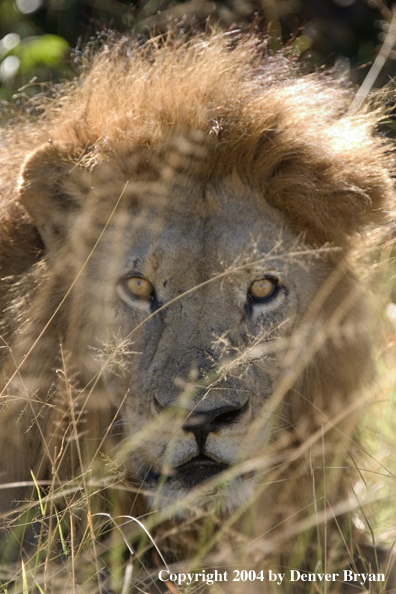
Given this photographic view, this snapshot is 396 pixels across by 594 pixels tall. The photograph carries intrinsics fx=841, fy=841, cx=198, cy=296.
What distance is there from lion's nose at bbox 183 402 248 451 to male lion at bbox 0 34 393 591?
0.59 feet

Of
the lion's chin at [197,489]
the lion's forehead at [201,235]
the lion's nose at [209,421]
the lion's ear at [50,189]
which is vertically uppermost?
the lion's ear at [50,189]

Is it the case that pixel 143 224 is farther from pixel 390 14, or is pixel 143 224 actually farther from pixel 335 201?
pixel 390 14

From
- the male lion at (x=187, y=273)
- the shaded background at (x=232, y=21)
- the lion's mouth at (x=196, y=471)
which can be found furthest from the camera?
the shaded background at (x=232, y=21)

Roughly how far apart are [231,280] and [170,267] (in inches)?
9.6

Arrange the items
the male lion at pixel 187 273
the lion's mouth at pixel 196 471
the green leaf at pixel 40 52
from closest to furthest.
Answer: the lion's mouth at pixel 196 471 → the male lion at pixel 187 273 → the green leaf at pixel 40 52

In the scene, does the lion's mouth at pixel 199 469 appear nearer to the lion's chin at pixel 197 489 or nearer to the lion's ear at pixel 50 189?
the lion's chin at pixel 197 489

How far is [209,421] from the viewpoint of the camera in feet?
9.29

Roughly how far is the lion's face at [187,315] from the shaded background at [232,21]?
2.55m

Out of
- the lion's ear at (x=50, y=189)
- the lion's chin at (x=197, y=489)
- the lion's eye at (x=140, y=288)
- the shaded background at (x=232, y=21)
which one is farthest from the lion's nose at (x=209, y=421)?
the shaded background at (x=232, y=21)

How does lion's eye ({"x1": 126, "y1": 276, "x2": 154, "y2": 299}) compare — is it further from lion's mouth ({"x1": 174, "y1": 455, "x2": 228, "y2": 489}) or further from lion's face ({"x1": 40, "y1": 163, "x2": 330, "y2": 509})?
lion's mouth ({"x1": 174, "y1": 455, "x2": 228, "y2": 489})

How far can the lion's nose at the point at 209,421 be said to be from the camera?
280 cm

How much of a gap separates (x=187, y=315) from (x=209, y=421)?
500mm

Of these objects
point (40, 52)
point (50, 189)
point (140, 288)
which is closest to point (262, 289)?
point (140, 288)

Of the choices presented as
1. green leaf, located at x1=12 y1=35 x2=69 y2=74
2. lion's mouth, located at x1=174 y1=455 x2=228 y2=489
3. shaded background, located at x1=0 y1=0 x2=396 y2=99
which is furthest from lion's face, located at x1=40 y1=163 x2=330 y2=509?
shaded background, located at x1=0 y1=0 x2=396 y2=99
